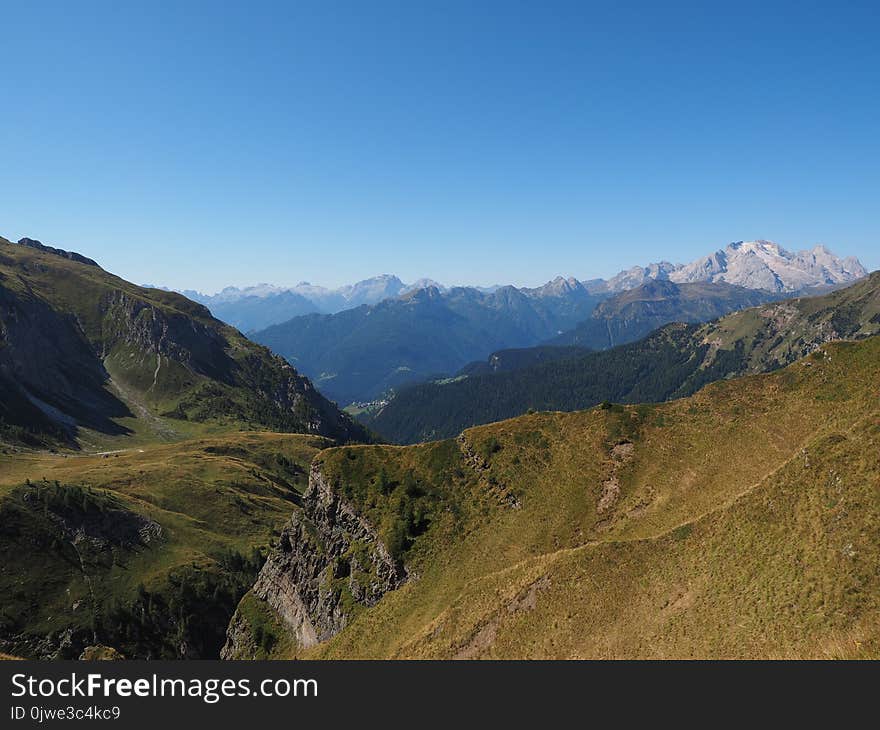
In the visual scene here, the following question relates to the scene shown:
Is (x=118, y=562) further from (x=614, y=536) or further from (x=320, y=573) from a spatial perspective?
(x=614, y=536)

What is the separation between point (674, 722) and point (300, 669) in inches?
735

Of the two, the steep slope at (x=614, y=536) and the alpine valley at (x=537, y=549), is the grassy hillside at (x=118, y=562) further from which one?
the steep slope at (x=614, y=536)

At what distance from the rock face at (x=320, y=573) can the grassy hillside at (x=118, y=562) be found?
90.9 ft

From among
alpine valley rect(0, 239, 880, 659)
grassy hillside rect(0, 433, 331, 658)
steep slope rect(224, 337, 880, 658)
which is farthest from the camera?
grassy hillside rect(0, 433, 331, 658)

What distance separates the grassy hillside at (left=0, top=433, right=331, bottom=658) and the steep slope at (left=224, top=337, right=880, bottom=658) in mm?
28858

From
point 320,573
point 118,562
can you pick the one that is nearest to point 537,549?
point 320,573

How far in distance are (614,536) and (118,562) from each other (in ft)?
419

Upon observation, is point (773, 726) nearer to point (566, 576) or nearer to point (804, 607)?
point (804, 607)

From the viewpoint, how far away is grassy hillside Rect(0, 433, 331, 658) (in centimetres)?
10638

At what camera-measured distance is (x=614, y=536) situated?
6694 cm

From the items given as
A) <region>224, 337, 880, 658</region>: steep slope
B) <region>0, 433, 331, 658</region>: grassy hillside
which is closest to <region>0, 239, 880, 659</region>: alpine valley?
<region>224, 337, 880, 658</region>: steep slope

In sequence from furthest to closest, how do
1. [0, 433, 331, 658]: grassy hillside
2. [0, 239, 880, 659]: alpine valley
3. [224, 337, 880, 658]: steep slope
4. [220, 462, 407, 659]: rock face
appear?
[0, 433, 331, 658]: grassy hillside
[220, 462, 407, 659]: rock face
[0, 239, 880, 659]: alpine valley
[224, 337, 880, 658]: steep slope

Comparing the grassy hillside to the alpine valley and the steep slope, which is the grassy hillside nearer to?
the alpine valley

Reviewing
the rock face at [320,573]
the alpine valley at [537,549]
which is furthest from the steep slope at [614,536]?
the rock face at [320,573]
